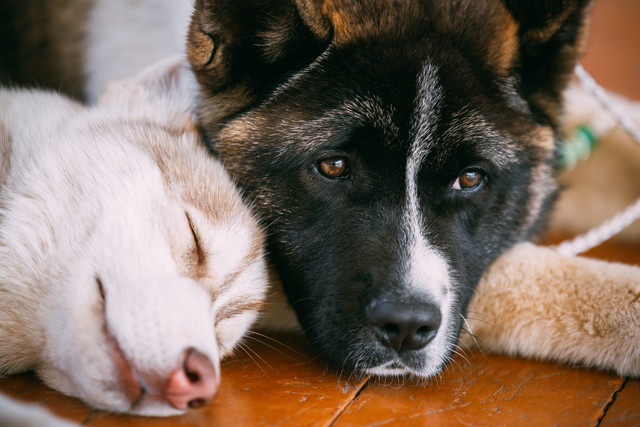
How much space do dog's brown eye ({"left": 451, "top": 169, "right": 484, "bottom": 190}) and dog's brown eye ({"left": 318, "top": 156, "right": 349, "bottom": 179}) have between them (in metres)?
0.33

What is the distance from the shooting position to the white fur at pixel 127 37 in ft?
9.00

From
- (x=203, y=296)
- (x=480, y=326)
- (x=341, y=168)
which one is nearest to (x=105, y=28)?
(x=341, y=168)

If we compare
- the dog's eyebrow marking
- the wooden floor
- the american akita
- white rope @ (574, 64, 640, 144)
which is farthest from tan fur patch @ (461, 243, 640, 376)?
white rope @ (574, 64, 640, 144)

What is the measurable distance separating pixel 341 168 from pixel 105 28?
1430 millimetres

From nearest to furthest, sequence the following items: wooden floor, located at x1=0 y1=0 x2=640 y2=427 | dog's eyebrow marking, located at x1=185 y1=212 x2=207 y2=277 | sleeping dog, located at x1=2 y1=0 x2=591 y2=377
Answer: wooden floor, located at x1=0 y1=0 x2=640 y2=427 → dog's eyebrow marking, located at x1=185 y1=212 x2=207 y2=277 → sleeping dog, located at x1=2 y1=0 x2=591 y2=377

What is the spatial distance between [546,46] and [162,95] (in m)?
1.21

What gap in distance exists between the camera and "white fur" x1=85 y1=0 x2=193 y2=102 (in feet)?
9.00

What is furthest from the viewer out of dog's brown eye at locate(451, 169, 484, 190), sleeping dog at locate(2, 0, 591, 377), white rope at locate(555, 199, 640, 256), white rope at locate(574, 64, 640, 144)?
white rope at locate(574, 64, 640, 144)

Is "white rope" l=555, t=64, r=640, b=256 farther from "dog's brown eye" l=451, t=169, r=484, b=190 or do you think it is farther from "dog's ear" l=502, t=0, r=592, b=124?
"dog's brown eye" l=451, t=169, r=484, b=190

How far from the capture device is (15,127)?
192 cm

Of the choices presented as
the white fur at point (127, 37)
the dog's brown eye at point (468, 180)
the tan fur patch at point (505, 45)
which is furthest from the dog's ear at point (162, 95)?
the tan fur patch at point (505, 45)

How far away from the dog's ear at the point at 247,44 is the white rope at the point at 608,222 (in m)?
1.12

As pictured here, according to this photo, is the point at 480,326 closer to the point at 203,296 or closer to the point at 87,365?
the point at 203,296

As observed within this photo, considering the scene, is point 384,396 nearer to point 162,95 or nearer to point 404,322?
point 404,322
